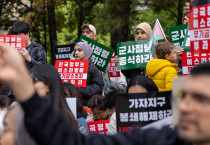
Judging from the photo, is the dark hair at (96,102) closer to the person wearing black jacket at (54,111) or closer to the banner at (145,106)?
the banner at (145,106)

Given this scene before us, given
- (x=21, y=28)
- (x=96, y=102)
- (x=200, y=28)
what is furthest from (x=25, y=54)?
(x=200, y=28)

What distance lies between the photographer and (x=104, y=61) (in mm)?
8086

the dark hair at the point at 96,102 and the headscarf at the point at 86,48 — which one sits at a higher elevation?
the headscarf at the point at 86,48

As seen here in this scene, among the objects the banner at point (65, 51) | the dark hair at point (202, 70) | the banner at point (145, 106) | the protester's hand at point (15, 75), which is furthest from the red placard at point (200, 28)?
the banner at point (65, 51)

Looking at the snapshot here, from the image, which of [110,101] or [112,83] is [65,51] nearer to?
[112,83]

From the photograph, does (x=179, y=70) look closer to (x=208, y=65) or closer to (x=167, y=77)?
(x=167, y=77)

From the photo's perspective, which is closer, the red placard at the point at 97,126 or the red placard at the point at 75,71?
the red placard at the point at 97,126

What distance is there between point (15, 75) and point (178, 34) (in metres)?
4.82

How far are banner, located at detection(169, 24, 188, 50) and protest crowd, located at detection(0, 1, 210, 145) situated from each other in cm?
2

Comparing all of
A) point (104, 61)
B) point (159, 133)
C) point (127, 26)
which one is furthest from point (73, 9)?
point (159, 133)

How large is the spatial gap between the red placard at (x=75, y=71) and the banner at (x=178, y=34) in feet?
4.83

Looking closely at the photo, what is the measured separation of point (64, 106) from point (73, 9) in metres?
15.9

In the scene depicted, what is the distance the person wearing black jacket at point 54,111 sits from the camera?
2023 mm

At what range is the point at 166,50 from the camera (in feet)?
21.6
